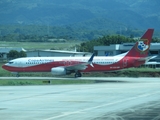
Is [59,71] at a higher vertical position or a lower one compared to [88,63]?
lower

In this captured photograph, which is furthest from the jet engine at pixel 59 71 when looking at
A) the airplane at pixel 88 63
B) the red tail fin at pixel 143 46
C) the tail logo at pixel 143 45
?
the tail logo at pixel 143 45

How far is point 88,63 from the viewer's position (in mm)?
61438

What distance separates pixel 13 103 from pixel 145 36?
113 feet

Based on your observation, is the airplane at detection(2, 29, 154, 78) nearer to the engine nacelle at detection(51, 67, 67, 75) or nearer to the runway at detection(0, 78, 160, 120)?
the engine nacelle at detection(51, 67, 67, 75)

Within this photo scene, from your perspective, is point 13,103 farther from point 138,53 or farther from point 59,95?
point 138,53

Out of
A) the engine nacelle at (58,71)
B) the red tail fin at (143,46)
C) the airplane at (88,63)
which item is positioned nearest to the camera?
the red tail fin at (143,46)

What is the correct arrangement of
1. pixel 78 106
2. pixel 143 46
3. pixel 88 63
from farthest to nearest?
pixel 143 46, pixel 88 63, pixel 78 106

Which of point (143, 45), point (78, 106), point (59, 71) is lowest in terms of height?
point (78, 106)

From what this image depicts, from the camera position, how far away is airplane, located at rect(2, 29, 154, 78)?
61.6 m

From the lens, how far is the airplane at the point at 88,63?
61.6 metres

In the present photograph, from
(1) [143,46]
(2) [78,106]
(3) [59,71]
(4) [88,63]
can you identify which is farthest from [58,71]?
(2) [78,106]

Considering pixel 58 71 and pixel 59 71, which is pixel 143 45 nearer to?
pixel 59 71

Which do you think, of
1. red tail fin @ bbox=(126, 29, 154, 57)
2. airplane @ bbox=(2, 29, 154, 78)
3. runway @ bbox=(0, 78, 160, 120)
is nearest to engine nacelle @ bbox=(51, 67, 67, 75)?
airplane @ bbox=(2, 29, 154, 78)

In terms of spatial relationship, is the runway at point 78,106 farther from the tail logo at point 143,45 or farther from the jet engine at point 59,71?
the tail logo at point 143,45
